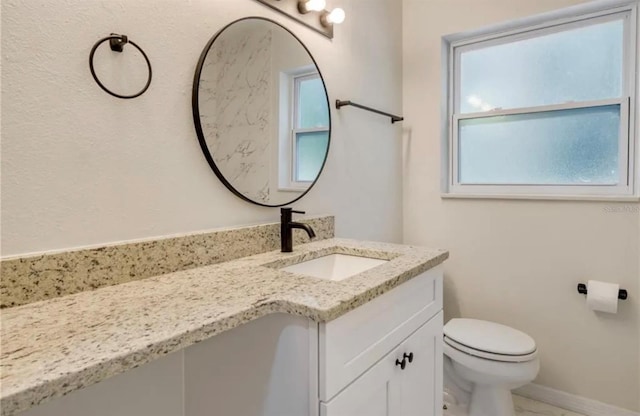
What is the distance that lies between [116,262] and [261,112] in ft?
2.35

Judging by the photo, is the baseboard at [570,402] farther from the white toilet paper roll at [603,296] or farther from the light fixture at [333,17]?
the light fixture at [333,17]

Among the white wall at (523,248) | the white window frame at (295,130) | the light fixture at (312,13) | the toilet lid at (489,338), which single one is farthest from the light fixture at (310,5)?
the toilet lid at (489,338)

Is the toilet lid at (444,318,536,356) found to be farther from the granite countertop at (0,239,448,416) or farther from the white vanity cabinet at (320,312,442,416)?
the granite countertop at (0,239,448,416)

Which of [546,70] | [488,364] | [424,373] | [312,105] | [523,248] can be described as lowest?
[488,364]

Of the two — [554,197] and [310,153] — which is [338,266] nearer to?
[310,153]

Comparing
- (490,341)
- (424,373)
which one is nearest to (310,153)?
(424,373)

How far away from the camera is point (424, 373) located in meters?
1.22

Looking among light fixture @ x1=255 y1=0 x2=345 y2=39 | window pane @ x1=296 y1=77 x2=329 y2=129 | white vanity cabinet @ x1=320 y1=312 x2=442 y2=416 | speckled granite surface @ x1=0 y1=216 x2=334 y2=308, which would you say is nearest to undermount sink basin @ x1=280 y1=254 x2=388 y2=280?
speckled granite surface @ x1=0 y1=216 x2=334 y2=308

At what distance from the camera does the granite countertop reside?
19.1 inches

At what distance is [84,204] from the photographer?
0.86 m

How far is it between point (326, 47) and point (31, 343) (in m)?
1.52

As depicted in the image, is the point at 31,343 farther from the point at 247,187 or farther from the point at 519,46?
the point at 519,46

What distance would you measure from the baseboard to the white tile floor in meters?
0.03

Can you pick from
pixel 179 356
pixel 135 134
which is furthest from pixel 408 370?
pixel 135 134
